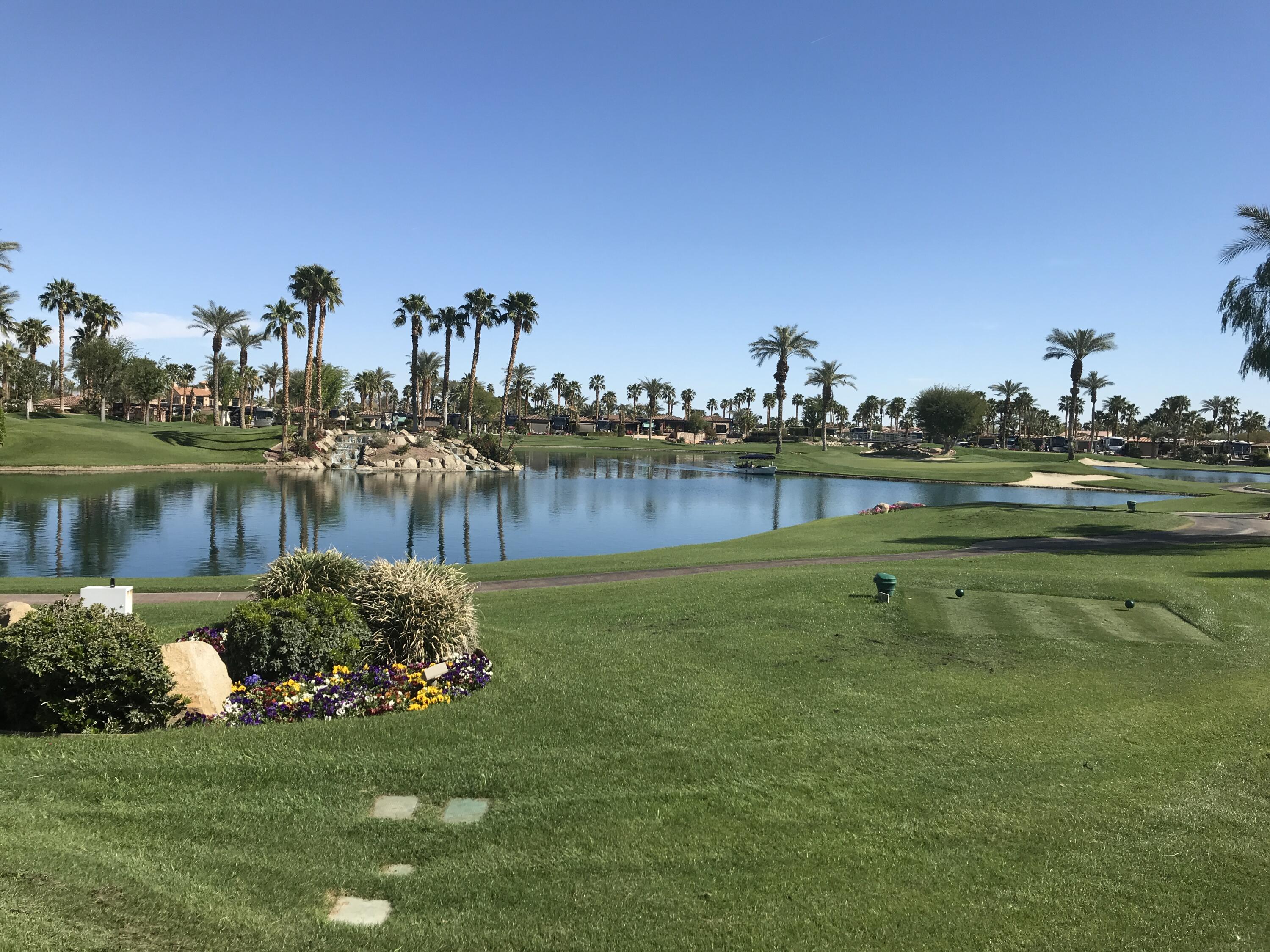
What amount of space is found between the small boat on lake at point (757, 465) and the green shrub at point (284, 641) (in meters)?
80.6

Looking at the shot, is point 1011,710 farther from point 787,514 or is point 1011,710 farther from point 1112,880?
point 787,514

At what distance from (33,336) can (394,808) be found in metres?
126

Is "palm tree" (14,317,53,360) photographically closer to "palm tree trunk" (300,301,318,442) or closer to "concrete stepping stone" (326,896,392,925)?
"palm tree trunk" (300,301,318,442)

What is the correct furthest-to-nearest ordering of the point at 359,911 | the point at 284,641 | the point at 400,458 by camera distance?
the point at 400,458, the point at 284,641, the point at 359,911

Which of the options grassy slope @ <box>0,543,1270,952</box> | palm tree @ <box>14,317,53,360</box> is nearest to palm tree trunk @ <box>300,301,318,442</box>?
palm tree @ <box>14,317,53,360</box>

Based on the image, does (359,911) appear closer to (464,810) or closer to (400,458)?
(464,810)

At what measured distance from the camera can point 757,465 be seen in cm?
10431

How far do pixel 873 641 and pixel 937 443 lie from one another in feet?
510

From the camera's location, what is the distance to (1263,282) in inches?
1264

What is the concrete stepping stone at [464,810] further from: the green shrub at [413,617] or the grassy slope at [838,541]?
the grassy slope at [838,541]

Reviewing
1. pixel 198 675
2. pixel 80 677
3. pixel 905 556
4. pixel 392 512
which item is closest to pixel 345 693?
pixel 198 675

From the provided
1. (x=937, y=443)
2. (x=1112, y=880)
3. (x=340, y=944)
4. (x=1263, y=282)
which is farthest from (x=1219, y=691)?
(x=937, y=443)

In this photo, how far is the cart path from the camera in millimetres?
21109

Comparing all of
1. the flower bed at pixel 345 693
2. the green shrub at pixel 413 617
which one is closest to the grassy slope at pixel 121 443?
the green shrub at pixel 413 617
